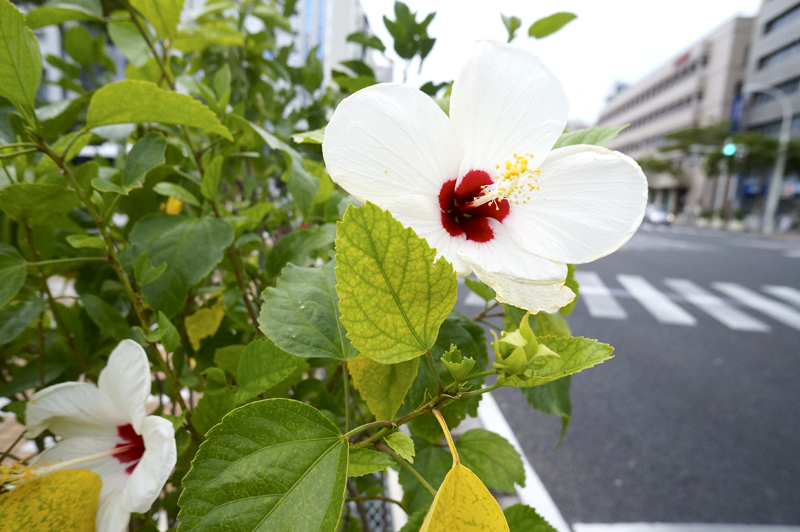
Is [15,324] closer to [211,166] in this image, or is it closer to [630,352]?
[211,166]

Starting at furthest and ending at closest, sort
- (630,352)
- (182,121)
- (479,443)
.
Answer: (630,352) → (479,443) → (182,121)

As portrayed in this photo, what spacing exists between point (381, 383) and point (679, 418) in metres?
3.33

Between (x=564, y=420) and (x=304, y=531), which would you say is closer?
(x=304, y=531)

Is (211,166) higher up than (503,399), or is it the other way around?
(211,166)

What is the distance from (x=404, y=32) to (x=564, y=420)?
2.17ft

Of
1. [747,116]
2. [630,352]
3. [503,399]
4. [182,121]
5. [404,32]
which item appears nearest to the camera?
[182,121]

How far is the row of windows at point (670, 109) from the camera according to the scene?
26094mm

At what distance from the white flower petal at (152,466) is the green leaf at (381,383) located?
0.47ft

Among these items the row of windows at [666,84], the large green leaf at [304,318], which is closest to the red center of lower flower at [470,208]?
the large green leaf at [304,318]

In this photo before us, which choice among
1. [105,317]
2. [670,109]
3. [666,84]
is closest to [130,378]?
[105,317]

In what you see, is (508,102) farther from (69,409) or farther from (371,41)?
(371,41)

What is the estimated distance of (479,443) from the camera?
0.58 meters

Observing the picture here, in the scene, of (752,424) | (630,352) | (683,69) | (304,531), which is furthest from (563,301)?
(683,69)

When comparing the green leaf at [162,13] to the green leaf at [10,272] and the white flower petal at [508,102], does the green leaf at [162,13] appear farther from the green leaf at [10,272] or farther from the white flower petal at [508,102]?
the white flower petal at [508,102]
